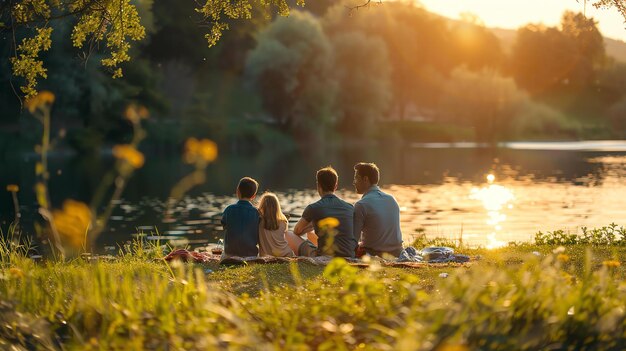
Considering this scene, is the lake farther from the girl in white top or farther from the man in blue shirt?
the man in blue shirt

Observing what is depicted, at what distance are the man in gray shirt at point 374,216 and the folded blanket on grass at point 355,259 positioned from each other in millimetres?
253

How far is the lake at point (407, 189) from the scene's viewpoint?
69.5 feet

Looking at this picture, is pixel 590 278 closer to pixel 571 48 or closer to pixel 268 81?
pixel 268 81

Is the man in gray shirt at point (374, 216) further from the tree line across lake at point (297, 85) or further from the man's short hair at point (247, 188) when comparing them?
the tree line across lake at point (297, 85)

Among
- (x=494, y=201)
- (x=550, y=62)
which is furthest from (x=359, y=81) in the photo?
(x=550, y=62)

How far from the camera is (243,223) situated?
9.91 meters

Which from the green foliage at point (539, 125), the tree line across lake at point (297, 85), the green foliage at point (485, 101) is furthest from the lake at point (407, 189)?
the green foliage at point (539, 125)

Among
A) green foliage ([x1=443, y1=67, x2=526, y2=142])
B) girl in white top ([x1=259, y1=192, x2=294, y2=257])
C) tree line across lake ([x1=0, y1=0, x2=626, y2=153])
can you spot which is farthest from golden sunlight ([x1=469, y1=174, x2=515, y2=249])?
green foliage ([x1=443, y1=67, x2=526, y2=142])

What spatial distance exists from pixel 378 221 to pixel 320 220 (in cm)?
79

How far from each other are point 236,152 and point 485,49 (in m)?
46.7

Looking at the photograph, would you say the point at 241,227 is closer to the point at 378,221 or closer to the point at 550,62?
the point at 378,221

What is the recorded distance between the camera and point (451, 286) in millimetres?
4645

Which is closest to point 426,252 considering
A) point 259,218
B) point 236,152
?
point 259,218

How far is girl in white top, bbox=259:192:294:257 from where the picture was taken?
10094 millimetres
